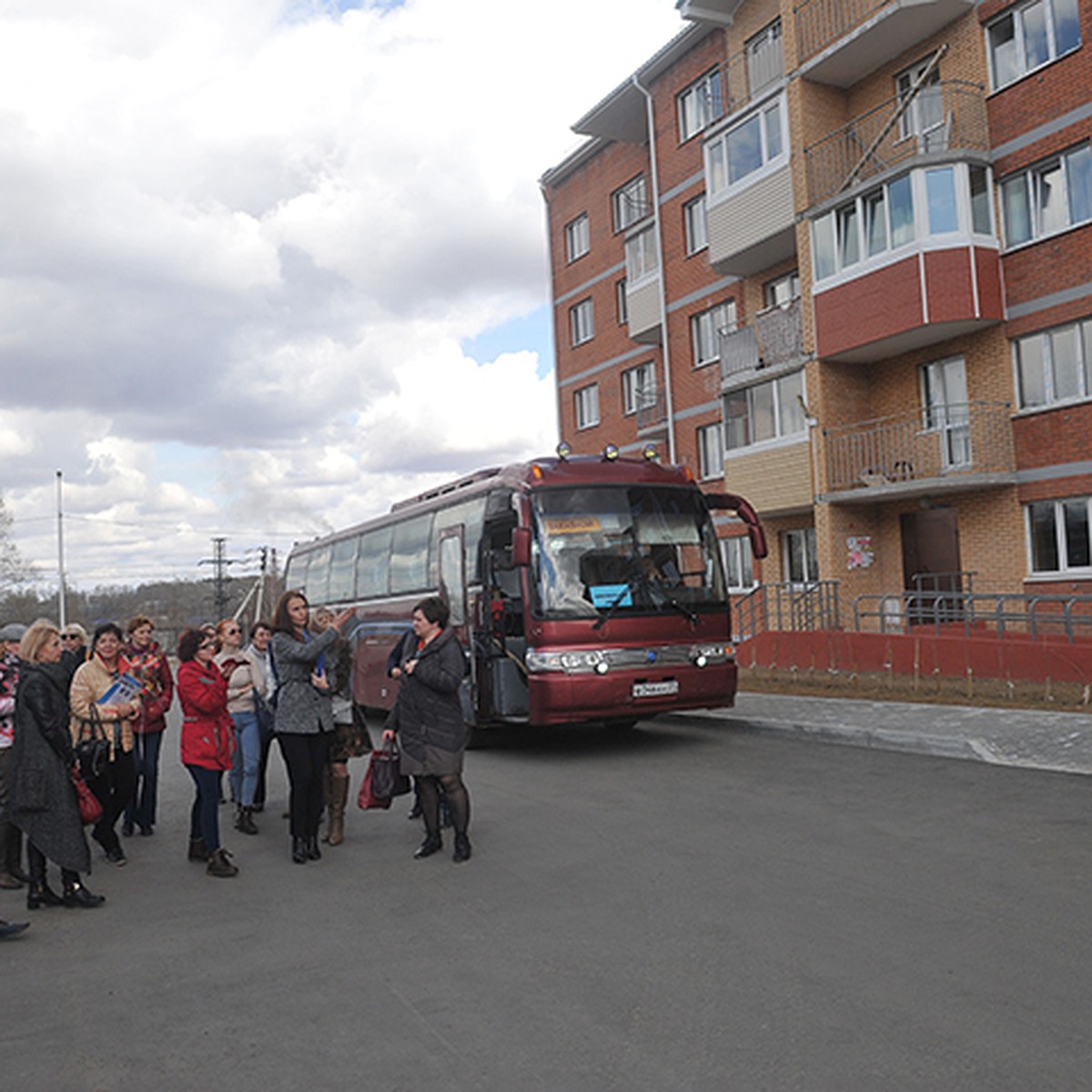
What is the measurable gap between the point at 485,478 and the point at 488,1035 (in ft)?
32.4

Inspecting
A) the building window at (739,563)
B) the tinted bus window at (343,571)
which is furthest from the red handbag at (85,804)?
the building window at (739,563)

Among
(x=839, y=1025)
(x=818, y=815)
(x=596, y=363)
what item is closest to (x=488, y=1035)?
(x=839, y=1025)

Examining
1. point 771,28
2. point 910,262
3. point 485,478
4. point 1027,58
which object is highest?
point 771,28

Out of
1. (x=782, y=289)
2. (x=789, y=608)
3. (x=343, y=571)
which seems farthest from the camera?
(x=782, y=289)

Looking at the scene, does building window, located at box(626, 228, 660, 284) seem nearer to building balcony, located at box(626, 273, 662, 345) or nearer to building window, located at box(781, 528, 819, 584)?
building balcony, located at box(626, 273, 662, 345)

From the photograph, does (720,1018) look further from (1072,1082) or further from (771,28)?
(771,28)

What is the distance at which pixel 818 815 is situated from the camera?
8078mm

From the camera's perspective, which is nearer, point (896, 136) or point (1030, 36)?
point (1030, 36)

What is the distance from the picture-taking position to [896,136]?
21906 millimetres

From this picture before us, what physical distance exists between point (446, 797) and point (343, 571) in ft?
38.2

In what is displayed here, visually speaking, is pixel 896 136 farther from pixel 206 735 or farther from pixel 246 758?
pixel 206 735

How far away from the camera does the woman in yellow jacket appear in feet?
25.1

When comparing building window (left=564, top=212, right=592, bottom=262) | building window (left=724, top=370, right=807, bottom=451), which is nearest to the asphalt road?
building window (left=724, top=370, right=807, bottom=451)

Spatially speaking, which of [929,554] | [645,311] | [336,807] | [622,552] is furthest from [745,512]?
[645,311]
